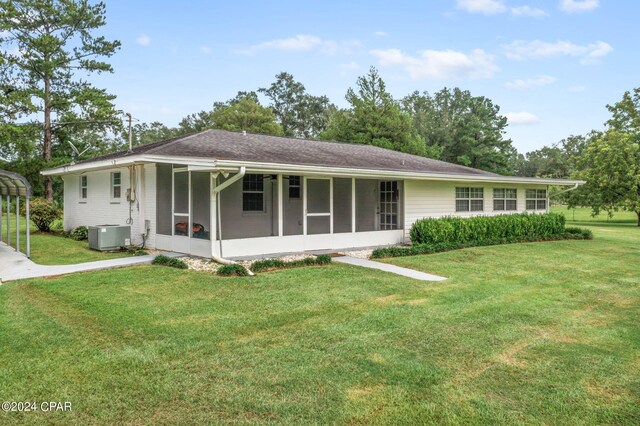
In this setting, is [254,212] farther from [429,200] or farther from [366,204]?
[429,200]

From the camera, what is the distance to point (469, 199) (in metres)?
15.3

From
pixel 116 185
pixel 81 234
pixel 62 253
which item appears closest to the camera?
pixel 62 253

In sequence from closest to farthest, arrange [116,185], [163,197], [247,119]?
[163,197], [116,185], [247,119]

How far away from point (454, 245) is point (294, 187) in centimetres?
488

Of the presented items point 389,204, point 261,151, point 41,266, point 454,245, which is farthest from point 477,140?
point 41,266

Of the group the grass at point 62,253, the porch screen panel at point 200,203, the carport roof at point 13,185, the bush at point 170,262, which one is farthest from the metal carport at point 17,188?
the porch screen panel at point 200,203

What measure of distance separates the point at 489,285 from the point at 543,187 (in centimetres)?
1245

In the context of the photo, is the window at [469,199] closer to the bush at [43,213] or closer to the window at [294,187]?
the window at [294,187]

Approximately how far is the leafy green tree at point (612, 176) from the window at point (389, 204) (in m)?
19.3

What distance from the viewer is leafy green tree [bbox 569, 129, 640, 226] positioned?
84.1 feet

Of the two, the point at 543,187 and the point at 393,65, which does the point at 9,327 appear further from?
the point at 393,65

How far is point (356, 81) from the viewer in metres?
36.6

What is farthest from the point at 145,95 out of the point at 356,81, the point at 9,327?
the point at 9,327

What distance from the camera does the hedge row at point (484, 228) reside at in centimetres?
1266
